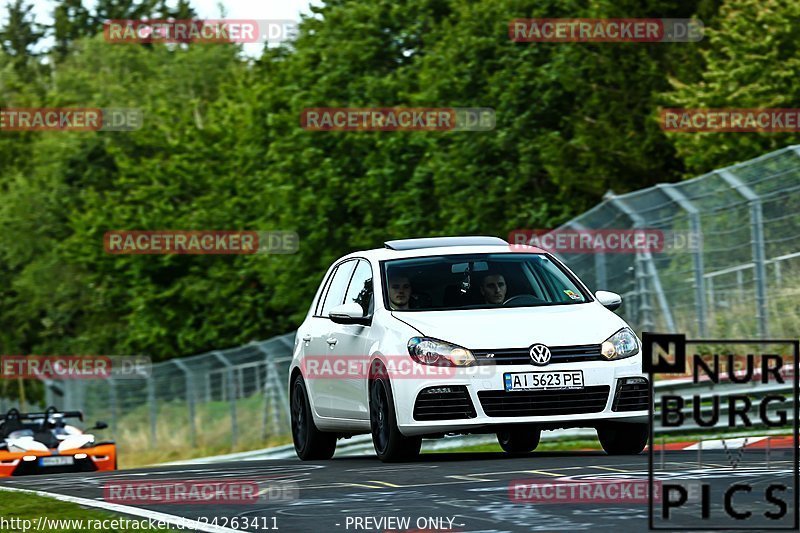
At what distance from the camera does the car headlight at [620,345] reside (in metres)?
12.1

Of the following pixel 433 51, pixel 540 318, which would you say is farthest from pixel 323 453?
pixel 433 51

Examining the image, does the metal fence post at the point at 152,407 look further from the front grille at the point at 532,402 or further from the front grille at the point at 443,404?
the front grille at the point at 532,402

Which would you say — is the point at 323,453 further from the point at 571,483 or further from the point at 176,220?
the point at 176,220

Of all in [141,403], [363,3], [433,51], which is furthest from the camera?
[363,3]

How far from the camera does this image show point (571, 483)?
9.84 metres

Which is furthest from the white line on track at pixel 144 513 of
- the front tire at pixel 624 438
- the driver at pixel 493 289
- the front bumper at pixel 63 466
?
the front bumper at pixel 63 466

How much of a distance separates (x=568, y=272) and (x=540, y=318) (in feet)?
4.21

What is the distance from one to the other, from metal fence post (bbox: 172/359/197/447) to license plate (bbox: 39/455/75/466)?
13453mm

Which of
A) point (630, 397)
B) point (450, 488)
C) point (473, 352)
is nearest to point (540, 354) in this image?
point (473, 352)

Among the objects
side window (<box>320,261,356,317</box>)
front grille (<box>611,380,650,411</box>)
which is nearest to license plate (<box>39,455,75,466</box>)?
side window (<box>320,261,356,317</box>)

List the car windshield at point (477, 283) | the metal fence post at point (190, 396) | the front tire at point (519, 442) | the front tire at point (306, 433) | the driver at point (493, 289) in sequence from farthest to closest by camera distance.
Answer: the metal fence post at point (190, 396)
the front tire at point (519, 442)
the front tire at point (306, 433)
the driver at point (493, 289)
the car windshield at point (477, 283)

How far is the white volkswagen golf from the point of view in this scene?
11.9m

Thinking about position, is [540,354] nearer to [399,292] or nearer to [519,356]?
[519,356]

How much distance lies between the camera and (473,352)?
11977 mm
